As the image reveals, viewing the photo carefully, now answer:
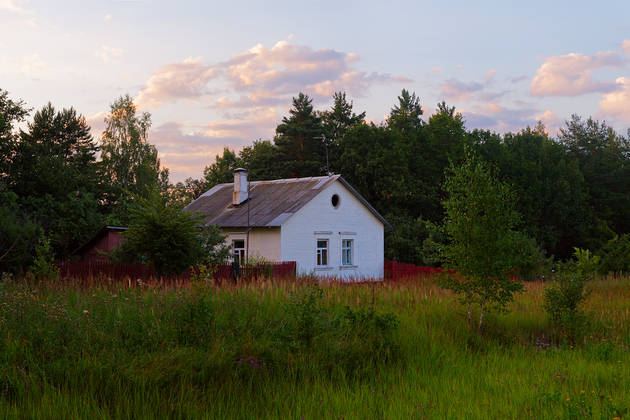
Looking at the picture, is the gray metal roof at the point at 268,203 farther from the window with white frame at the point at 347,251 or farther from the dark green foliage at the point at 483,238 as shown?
the dark green foliage at the point at 483,238

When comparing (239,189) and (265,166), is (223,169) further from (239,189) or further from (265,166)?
(239,189)

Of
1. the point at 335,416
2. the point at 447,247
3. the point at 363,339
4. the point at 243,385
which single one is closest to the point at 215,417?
the point at 243,385

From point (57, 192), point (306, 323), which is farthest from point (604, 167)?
point (306, 323)

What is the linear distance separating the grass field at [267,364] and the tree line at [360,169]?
25996mm

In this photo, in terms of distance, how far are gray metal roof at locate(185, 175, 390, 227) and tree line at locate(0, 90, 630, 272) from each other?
359 inches

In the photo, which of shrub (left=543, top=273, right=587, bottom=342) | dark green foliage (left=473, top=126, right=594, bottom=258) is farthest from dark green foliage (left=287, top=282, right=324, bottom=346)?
dark green foliage (left=473, top=126, right=594, bottom=258)

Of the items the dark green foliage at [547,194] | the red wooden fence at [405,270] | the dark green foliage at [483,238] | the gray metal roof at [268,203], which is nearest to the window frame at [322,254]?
the gray metal roof at [268,203]

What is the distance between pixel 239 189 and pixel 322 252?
651cm

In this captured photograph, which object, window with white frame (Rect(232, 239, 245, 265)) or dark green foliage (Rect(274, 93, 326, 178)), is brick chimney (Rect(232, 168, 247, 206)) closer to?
window with white frame (Rect(232, 239, 245, 265))

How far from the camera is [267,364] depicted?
7785mm

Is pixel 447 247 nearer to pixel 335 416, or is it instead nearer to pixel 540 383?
pixel 540 383

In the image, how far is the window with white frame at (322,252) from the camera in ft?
103

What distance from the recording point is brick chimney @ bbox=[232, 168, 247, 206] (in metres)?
33.7

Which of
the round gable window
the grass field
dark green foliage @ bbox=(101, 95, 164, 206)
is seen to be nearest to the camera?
the grass field
